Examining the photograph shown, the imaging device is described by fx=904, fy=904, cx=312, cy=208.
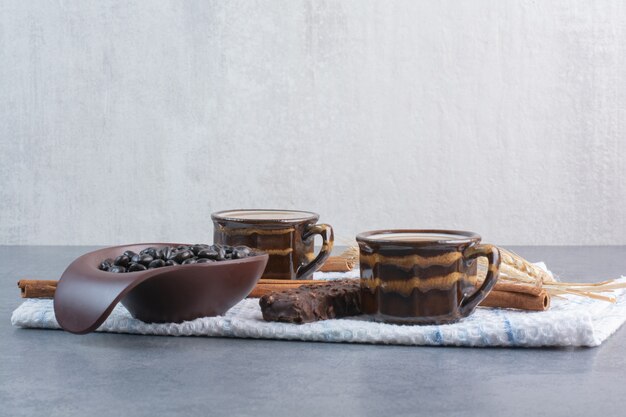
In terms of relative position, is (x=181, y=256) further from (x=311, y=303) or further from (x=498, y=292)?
(x=498, y=292)

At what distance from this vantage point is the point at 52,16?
11.4 ft

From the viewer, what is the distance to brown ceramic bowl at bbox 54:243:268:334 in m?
1.14

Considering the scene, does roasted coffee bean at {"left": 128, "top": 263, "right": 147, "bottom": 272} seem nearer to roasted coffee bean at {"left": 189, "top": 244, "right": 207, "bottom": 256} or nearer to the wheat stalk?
roasted coffee bean at {"left": 189, "top": 244, "right": 207, "bottom": 256}

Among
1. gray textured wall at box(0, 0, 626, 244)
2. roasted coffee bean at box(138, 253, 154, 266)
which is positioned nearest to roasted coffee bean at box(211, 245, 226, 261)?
roasted coffee bean at box(138, 253, 154, 266)

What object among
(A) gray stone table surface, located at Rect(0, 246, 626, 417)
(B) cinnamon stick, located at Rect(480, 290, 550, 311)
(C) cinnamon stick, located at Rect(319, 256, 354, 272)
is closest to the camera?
(A) gray stone table surface, located at Rect(0, 246, 626, 417)

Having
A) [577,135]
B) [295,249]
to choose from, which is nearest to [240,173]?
[577,135]

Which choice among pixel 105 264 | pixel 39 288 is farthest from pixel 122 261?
pixel 39 288

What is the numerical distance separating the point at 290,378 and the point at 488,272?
0.37m

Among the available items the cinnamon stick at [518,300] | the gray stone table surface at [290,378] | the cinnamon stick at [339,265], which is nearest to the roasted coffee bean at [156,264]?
the gray stone table surface at [290,378]

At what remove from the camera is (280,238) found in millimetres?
1498

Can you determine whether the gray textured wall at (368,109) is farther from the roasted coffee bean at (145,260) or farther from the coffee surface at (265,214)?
the roasted coffee bean at (145,260)

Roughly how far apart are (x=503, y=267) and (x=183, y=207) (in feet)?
6.96

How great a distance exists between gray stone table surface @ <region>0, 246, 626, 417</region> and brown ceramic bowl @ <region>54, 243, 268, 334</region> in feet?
0.15

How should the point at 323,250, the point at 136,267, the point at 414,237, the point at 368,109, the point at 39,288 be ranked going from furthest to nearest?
the point at 368,109 < the point at 323,250 < the point at 39,288 < the point at 414,237 < the point at 136,267
